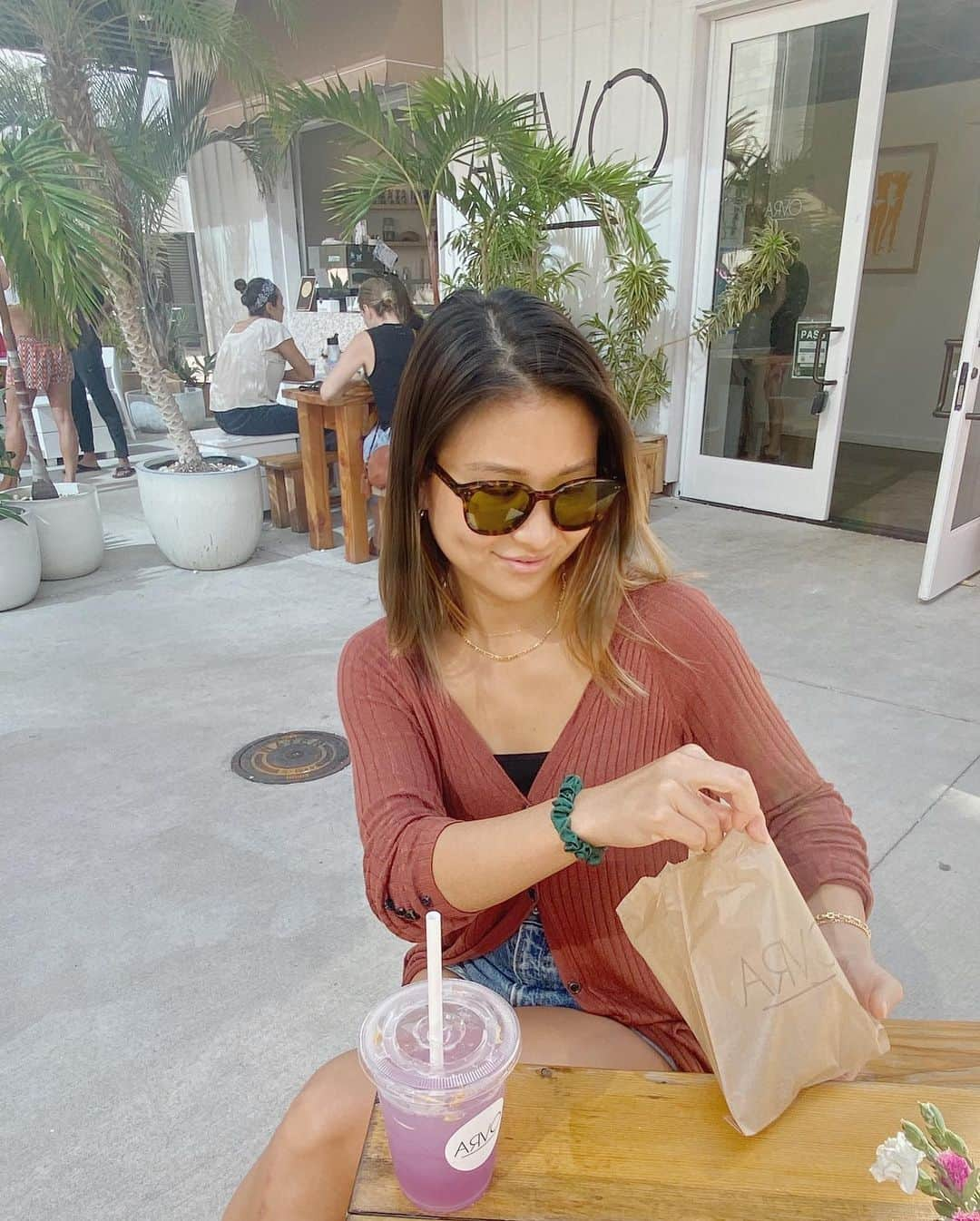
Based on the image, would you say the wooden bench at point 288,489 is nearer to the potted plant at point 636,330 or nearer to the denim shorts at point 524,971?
the potted plant at point 636,330

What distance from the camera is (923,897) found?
2.02 m

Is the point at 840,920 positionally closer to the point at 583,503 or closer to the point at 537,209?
the point at 583,503

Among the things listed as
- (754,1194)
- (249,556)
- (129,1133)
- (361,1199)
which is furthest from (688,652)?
(249,556)

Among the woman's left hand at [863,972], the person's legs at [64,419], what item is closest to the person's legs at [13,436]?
the person's legs at [64,419]

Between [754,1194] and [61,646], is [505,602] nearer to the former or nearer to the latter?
[754,1194]

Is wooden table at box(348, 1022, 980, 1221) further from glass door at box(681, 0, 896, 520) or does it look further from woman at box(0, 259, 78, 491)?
woman at box(0, 259, 78, 491)

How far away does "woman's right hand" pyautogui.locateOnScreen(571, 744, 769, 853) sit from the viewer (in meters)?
0.76

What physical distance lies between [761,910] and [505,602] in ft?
2.05

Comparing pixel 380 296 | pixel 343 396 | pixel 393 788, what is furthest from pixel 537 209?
pixel 393 788

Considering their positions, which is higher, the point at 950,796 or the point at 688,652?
the point at 688,652

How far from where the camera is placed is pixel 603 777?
1.13 meters

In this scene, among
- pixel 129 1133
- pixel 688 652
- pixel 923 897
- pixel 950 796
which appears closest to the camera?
pixel 688 652

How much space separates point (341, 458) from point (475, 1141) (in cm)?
410

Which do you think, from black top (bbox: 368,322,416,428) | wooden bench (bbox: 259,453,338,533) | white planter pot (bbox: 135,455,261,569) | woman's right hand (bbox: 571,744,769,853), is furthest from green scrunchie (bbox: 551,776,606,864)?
wooden bench (bbox: 259,453,338,533)
